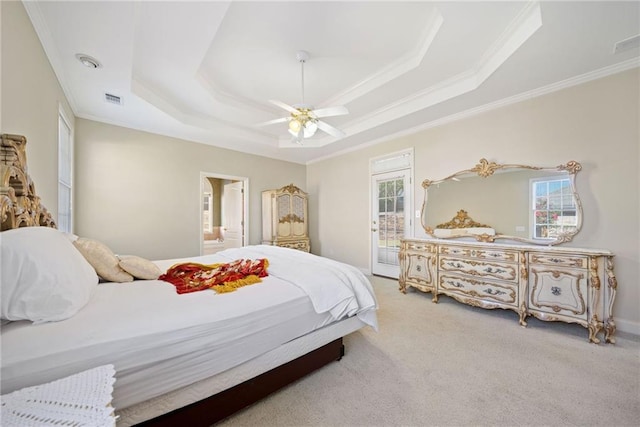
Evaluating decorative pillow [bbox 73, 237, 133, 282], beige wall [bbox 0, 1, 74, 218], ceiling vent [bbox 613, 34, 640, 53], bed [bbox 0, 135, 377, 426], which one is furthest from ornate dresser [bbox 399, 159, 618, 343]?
beige wall [bbox 0, 1, 74, 218]

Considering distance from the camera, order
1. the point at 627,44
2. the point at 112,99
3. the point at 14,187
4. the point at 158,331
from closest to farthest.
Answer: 1. the point at 158,331
2. the point at 14,187
3. the point at 627,44
4. the point at 112,99

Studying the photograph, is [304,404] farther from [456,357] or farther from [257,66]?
[257,66]

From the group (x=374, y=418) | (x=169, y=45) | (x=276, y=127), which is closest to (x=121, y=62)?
(x=169, y=45)

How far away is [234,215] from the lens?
5.57 metres

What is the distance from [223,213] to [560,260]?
640 cm

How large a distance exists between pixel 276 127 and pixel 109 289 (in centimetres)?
369

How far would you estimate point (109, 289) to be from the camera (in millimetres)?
1571

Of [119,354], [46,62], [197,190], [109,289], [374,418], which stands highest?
[46,62]

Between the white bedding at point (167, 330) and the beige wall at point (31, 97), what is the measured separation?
4.18 ft

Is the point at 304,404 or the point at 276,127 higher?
the point at 276,127

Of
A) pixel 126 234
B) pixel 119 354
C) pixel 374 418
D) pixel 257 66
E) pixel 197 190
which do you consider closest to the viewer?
pixel 119 354

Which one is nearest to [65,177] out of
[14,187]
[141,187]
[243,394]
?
[141,187]

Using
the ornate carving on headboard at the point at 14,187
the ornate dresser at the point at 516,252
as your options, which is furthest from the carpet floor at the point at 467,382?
the ornate carving on headboard at the point at 14,187

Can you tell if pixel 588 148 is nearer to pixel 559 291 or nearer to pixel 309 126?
pixel 559 291
